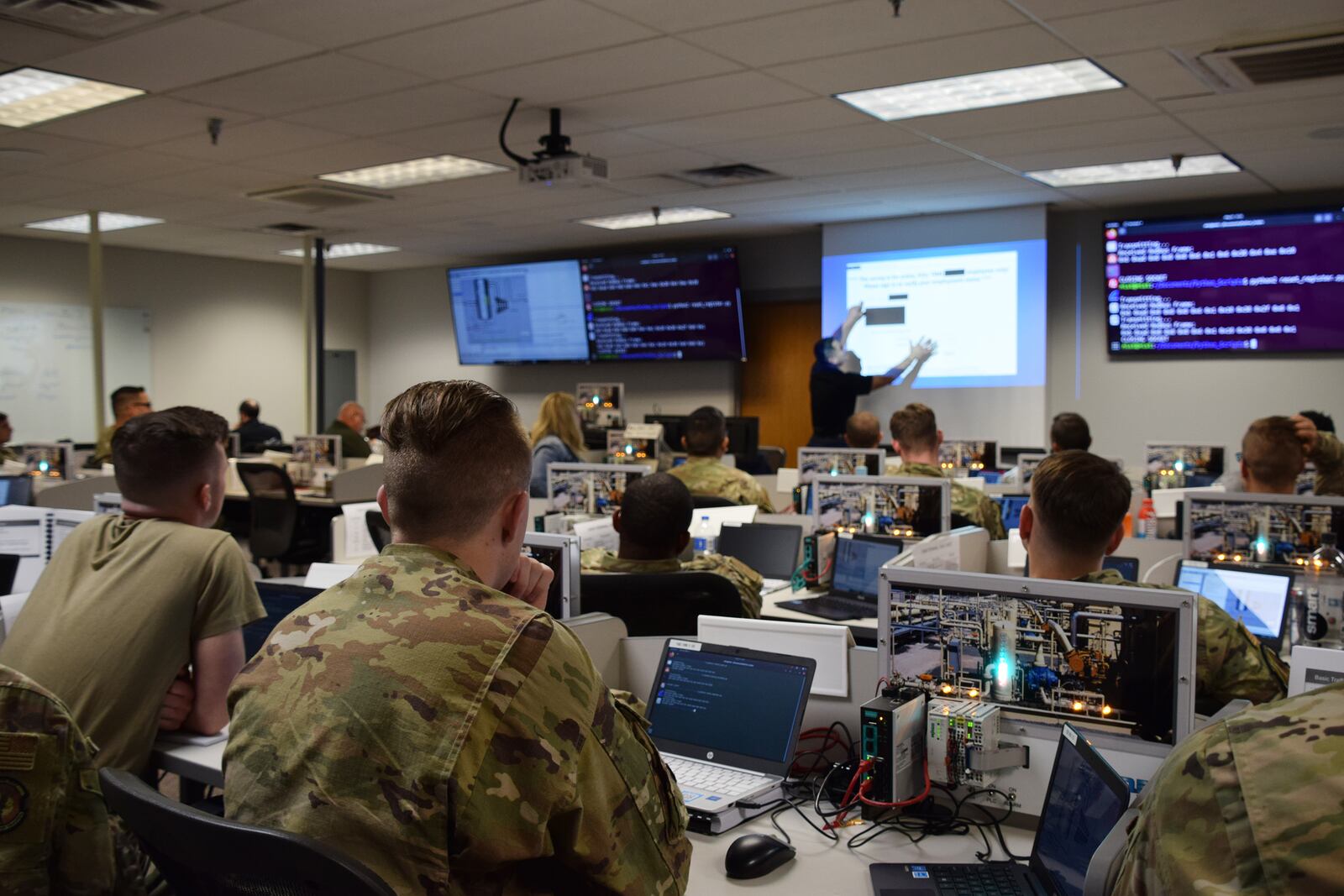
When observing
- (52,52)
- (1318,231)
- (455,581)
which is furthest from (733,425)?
(455,581)

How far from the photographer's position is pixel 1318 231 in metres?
7.32

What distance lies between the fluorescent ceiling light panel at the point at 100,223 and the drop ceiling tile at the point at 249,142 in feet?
8.76

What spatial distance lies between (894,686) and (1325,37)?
3.59 meters

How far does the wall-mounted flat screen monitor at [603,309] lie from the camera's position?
9523 millimetres

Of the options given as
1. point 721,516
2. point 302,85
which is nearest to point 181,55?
point 302,85

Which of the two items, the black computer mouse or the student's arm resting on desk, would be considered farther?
the black computer mouse

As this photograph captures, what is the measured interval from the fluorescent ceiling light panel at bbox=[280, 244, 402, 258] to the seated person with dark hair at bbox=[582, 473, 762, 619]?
772cm

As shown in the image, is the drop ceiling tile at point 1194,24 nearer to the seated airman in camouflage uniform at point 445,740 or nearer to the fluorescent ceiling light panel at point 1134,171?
the fluorescent ceiling light panel at point 1134,171

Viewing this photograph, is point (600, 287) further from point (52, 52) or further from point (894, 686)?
point (894, 686)

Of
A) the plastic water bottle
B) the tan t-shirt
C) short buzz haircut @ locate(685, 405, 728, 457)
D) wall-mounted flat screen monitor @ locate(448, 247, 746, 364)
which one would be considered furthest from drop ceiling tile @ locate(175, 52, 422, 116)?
wall-mounted flat screen monitor @ locate(448, 247, 746, 364)

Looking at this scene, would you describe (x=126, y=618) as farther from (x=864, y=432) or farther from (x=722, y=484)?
(x=864, y=432)

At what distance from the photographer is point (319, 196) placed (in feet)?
24.0

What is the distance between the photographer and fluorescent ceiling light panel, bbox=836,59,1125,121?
4645 millimetres

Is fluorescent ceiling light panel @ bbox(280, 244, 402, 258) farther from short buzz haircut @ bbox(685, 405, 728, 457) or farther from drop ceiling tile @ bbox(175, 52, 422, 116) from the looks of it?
short buzz haircut @ bbox(685, 405, 728, 457)
